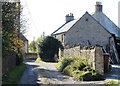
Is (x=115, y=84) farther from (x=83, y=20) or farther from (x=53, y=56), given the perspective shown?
(x=53, y=56)

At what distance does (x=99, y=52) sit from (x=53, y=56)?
23621 mm

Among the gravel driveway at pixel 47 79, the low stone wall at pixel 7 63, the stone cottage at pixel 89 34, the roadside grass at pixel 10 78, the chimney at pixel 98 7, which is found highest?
the chimney at pixel 98 7

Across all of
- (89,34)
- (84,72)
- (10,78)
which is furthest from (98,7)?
(10,78)

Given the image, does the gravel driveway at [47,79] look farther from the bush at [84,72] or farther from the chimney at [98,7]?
the chimney at [98,7]

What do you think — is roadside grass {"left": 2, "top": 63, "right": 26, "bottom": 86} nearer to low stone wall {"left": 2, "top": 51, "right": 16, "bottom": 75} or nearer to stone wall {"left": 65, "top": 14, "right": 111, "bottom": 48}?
low stone wall {"left": 2, "top": 51, "right": 16, "bottom": 75}

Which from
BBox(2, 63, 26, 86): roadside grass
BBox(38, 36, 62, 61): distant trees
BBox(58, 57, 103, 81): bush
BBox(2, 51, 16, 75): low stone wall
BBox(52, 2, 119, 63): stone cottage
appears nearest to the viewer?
BBox(2, 63, 26, 86): roadside grass

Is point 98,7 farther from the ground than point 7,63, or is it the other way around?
point 98,7

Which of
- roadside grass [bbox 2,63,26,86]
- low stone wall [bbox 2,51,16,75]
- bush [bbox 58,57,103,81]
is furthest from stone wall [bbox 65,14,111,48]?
roadside grass [bbox 2,63,26,86]

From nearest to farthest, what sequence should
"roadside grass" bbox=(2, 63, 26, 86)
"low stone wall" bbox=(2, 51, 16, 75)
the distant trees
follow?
"roadside grass" bbox=(2, 63, 26, 86) → "low stone wall" bbox=(2, 51, 16, 75) → the distant trees

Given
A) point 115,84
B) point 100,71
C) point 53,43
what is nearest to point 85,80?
point 100,71

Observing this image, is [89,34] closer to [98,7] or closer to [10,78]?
[98,7]

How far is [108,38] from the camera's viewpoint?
106ft

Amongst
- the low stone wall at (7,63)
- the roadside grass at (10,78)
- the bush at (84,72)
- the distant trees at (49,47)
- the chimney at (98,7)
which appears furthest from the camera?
the chimney at (98,7)

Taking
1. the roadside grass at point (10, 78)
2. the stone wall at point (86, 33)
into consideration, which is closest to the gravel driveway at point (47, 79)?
the roadside grass at point (10, 78)
